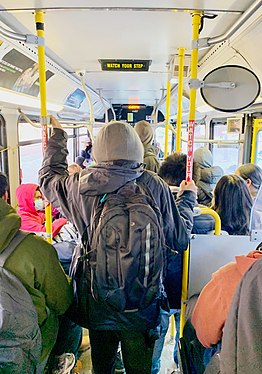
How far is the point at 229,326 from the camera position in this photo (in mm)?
928

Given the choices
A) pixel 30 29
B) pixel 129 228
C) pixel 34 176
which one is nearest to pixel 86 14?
pixel 30 29

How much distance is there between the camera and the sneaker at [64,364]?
1833 millimetres

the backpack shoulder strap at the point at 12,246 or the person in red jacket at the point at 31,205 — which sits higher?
the backpack shoulder strap at the point at 12,246

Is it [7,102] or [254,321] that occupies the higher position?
[7,102]

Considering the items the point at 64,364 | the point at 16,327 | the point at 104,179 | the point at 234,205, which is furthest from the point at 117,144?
the point at 64,364

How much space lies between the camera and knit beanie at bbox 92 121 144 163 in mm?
1744

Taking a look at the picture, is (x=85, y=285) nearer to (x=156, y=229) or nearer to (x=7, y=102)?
(x=156, y=229)

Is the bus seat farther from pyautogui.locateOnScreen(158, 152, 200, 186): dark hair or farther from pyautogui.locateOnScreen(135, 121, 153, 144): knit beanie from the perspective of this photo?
pyautogui.locateOnScreen(135, 121, 153, 144): knit beanie

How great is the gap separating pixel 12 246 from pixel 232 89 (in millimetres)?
1513

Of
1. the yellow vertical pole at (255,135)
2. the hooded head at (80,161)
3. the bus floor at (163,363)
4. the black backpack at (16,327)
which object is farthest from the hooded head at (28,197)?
the yellow vertical pole at (255,135)

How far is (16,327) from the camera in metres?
1.22

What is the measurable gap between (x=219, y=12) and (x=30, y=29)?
4.36ft

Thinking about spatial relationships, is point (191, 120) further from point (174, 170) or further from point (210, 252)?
point (210, 252)

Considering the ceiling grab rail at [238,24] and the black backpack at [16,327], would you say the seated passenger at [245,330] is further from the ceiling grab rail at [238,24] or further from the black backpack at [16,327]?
the ceiling grab rail at [238,24]
